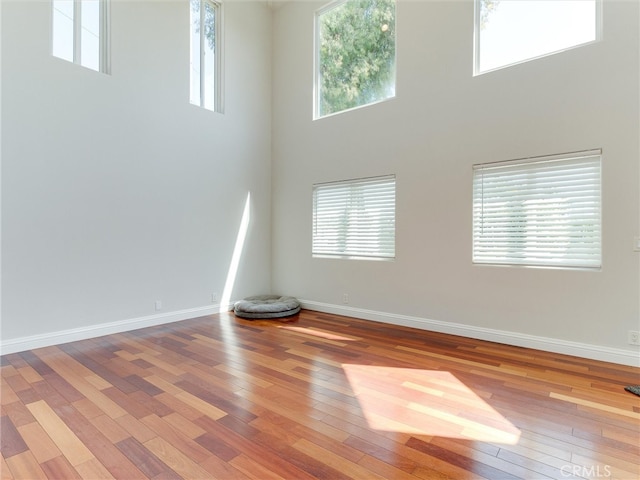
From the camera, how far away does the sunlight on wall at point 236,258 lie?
512cm

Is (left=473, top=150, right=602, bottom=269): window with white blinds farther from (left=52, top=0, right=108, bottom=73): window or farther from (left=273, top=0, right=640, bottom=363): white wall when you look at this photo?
(left=52, top=0, right=108, bottom=73): window

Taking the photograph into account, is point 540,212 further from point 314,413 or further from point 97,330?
point 97,330

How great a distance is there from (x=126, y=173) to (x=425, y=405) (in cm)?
398

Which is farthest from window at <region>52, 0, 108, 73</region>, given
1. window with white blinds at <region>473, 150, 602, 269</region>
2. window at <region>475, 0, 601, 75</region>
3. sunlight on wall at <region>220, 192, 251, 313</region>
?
window with white blinds at <region>473, 150, 602, 269</region>

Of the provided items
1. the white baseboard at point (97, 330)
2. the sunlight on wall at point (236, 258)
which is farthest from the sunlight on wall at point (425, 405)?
the sunlight on wall at point (236, 258)

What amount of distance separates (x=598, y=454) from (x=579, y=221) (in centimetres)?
222

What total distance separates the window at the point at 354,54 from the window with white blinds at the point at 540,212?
1860 millimetres

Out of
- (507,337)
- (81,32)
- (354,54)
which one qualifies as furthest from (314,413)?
(354,54)

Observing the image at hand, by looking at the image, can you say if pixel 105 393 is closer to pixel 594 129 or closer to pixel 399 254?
pixel 399 254

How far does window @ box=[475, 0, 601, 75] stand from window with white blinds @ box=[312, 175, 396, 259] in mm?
1767

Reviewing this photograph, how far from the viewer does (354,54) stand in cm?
495

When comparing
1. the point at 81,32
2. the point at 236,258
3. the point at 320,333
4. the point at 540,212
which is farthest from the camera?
the point at 236,258

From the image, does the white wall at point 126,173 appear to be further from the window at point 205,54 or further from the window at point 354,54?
the window at point 354,54

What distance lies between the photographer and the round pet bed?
4652mm
